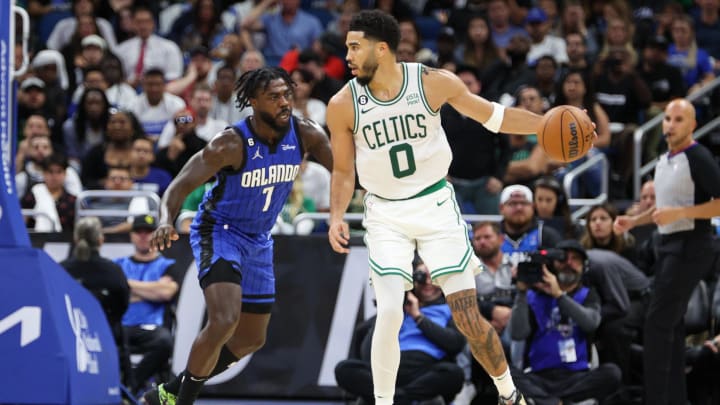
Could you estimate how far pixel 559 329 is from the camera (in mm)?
10453

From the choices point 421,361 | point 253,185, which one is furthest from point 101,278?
point 253,185

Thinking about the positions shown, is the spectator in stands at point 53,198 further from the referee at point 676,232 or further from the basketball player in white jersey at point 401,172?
the referee at point 676,232

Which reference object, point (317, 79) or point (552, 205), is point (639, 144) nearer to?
point (552, 205)

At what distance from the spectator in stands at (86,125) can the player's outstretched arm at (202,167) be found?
6.23m

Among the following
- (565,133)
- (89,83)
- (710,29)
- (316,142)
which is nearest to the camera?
(565,133)

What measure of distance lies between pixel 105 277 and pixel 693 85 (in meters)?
7.64

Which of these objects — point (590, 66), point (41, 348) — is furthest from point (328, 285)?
point (590, 66)

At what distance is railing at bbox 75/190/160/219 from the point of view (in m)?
12.4

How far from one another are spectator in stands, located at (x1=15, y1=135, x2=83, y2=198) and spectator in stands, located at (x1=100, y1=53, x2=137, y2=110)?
5.05 feet

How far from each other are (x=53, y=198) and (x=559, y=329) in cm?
561

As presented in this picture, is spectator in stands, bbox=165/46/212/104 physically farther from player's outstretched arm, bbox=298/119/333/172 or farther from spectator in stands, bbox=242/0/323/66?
player's outstretched arm, bbox=298/119/333/172

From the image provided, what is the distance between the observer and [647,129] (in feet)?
44.3

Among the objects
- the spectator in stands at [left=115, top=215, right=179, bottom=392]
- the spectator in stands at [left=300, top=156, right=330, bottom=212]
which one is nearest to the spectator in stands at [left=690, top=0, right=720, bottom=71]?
the spectator in stands at [left=300, top=156, right=330, bottom=212]

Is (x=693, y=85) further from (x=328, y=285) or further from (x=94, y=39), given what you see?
(x=94, y=39)
